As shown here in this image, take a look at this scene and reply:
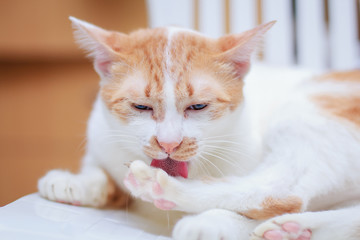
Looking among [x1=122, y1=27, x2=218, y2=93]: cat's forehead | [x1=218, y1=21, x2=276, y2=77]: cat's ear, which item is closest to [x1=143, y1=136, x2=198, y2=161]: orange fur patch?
[x1=122, y1=27, x2=218, y2=93]: cat's forehead

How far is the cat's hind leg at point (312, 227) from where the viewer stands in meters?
0.74

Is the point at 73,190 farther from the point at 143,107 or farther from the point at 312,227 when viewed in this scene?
the point at 312,227

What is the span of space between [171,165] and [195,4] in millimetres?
1285

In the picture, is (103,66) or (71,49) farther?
(71,49)

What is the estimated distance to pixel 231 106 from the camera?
95 cm

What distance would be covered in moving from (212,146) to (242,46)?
269 millimetres

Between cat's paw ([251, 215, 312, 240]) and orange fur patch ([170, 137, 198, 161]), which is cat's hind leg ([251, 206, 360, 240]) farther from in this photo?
orange fur patch ([170, 137, 198, 161])

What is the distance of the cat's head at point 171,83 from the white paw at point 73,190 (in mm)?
217

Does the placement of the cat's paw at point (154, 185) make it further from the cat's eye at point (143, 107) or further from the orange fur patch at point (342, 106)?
the orange fur patch at point (342, 106)

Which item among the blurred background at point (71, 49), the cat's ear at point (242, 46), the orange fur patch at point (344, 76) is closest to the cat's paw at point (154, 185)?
the cat's ear at point (242, 46)

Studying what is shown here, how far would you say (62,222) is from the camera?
84cm

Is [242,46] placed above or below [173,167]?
above

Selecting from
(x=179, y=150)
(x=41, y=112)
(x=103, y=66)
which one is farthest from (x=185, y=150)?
(x=41, y=112)

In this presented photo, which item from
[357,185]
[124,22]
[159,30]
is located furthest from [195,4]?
[357,185]
